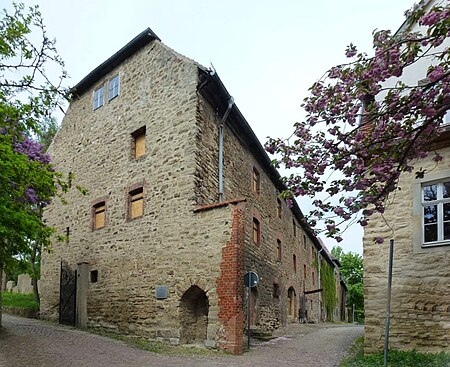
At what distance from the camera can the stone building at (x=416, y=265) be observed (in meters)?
8.95

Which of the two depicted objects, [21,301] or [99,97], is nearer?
[99,97]

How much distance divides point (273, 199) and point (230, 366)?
11769 millimetres

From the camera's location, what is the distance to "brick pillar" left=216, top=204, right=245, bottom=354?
1036 centimetres

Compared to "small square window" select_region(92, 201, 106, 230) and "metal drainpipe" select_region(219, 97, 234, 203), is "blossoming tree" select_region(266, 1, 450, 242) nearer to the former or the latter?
"metal drainpipe" select_region(219, 97, 234, 203)

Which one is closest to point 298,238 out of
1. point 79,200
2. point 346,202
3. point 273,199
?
point 273,199

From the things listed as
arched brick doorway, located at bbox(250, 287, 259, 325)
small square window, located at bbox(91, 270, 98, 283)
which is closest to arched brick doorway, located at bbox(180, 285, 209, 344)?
arched brick doorway, located at bbox(250, 287, 259, 325)

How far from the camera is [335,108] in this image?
19.1ft

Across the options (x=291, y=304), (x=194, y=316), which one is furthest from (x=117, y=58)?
(x=291, y=304)

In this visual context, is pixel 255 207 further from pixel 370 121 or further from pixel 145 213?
pixel 370 121

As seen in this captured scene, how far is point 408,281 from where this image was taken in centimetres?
934

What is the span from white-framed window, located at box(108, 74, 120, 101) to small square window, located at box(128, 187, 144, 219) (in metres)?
4.23

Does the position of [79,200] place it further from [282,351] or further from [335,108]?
[335,108]

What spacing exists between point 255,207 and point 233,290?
6.50 meters

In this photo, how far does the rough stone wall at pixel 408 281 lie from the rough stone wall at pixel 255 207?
3.25 m
